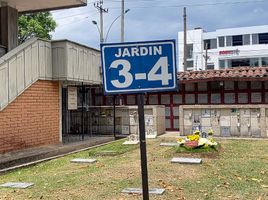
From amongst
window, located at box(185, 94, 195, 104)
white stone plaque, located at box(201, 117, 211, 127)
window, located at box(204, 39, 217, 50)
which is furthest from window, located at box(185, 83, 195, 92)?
window, located at box(204, 39, 217, 50)

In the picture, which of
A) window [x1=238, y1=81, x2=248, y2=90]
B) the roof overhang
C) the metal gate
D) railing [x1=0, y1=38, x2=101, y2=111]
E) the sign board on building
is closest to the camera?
railing [x1=0, y1=38, x2=101, y2=111]

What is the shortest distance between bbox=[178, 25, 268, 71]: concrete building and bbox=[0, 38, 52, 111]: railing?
155ft

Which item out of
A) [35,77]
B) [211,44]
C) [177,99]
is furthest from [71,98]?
[211,44]

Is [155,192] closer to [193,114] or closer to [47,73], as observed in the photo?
[47,73]

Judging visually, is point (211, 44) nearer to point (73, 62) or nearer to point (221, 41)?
point (221, 41)

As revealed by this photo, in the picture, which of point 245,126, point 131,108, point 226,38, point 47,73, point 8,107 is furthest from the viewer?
point 226,38

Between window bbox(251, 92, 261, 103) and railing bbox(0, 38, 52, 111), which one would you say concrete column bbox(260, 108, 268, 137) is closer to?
window bbox(251, 92, 261, 103)

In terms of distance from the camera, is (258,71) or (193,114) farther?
(258,71)

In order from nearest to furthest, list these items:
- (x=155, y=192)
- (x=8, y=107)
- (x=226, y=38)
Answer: (x=155, y=192)
(x=8, y=107)
(x=226, y=38)

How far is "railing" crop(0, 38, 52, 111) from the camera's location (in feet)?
35.8

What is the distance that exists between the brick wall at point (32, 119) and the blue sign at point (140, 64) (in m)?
7.75

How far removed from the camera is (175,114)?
758 inches

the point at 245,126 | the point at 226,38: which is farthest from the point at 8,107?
the point at 226,38

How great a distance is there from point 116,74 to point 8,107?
7984 millimetres
